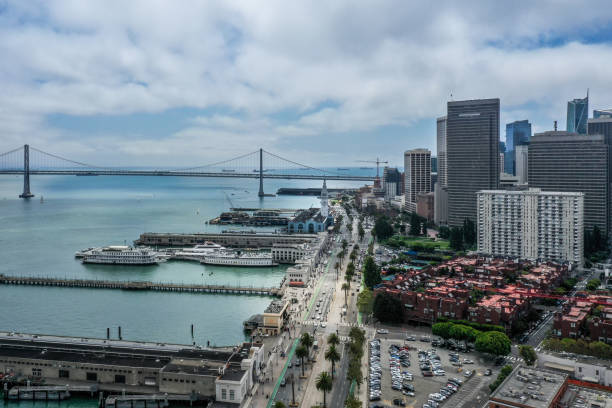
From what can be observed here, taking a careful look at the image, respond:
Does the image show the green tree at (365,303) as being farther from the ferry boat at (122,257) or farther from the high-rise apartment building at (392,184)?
the high-rise apartment building at (392,184)

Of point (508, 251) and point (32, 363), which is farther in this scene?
point (508, 251)

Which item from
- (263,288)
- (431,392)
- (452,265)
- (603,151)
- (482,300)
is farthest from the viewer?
(603,151)

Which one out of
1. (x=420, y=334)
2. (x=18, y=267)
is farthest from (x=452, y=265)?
(x=18, y=267)

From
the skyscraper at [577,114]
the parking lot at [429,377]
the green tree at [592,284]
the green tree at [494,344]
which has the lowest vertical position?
the parking lot at [429,377]

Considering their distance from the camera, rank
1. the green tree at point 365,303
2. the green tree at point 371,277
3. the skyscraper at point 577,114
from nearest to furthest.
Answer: the green tree at point 365,303, the green tree at point 371,277, the skyscraper at point 577,114

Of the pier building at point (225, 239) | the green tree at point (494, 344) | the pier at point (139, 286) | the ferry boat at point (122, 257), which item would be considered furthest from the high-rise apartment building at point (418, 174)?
the green tree at point (494, 344)

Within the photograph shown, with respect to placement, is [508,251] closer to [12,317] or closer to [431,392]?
[431,392]

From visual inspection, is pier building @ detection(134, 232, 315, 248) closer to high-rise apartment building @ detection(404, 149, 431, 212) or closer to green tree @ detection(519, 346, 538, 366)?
green tree @ detection(519, 346, 538, 366)
